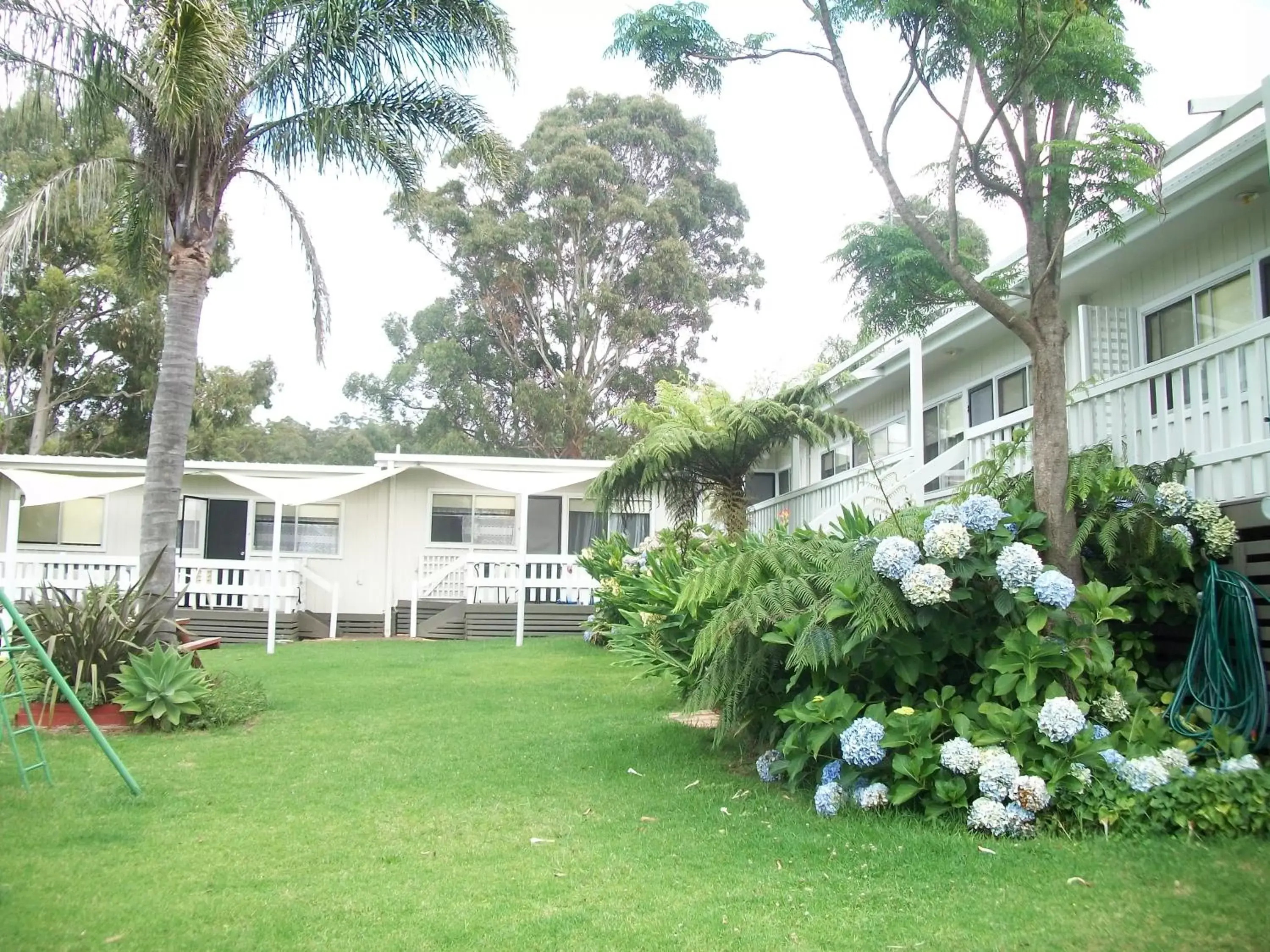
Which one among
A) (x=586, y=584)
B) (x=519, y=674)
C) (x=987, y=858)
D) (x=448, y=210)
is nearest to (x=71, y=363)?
(x=448, y=210)

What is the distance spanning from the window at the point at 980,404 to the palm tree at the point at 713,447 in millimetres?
1655

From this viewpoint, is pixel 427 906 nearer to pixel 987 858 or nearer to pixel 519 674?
pixel 987 858

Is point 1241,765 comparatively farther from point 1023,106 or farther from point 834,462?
point 834,462

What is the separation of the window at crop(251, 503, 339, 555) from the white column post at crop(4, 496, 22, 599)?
372 cm

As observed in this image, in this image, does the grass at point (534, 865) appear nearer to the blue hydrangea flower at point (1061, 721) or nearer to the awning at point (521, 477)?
the blue hydrangea flower at point (1061, 721)

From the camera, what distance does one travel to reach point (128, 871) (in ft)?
13.9

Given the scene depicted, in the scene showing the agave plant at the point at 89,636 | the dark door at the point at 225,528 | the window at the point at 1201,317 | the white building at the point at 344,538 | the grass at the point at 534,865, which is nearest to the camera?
the grass at the point at 534,865

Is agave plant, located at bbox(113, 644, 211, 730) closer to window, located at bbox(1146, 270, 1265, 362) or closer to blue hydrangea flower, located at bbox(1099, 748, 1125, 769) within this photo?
blue hydrangea flower, located at bbox(1099, 748, 1125, 769)

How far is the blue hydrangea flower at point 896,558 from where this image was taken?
4.79 metres

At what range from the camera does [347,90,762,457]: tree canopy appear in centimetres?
2883

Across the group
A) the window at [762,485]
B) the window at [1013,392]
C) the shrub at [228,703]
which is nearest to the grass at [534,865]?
the shrub at [228,703]

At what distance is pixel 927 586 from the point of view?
468 cm

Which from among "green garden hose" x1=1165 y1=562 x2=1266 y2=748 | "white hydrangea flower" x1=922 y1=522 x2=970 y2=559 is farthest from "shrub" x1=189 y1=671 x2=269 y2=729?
"green garden hose" x1=1165 y1=562 x2=1266 y2=748

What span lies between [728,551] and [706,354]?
2496cm
